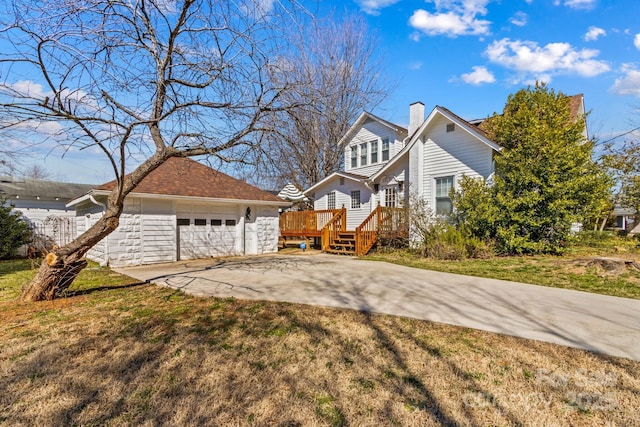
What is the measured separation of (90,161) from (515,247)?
11830mm

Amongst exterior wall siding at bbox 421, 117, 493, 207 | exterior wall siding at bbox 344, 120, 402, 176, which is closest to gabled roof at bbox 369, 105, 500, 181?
exterior wall siding at bbox 421, 117, 493, 207

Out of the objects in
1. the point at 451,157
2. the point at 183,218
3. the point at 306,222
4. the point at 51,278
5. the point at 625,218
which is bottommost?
the point at 51,278

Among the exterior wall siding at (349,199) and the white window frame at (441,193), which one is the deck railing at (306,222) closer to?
the exterior wall siding at (349,199)

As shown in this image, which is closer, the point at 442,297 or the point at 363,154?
the point at 442,297

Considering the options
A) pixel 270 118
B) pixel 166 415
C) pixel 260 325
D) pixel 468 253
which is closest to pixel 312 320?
pixel 260 325

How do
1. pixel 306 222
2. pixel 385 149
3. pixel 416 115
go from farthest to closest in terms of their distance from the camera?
pixel 385 149
pixel 306 222
pixel 416 115

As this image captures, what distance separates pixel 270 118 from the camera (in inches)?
251

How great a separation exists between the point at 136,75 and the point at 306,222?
11.3m

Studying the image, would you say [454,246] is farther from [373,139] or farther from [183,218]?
[183,218]

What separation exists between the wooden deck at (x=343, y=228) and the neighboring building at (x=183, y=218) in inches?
87.5

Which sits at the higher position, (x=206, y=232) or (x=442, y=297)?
(x=206, y=232)

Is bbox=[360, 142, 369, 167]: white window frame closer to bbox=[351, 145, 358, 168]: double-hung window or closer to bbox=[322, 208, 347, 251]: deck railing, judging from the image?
bbox=[351, 145, 358, 168]: double-hung window

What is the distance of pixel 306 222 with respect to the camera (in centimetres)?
1617

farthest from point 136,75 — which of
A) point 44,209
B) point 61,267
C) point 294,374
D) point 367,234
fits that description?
point 44,209
